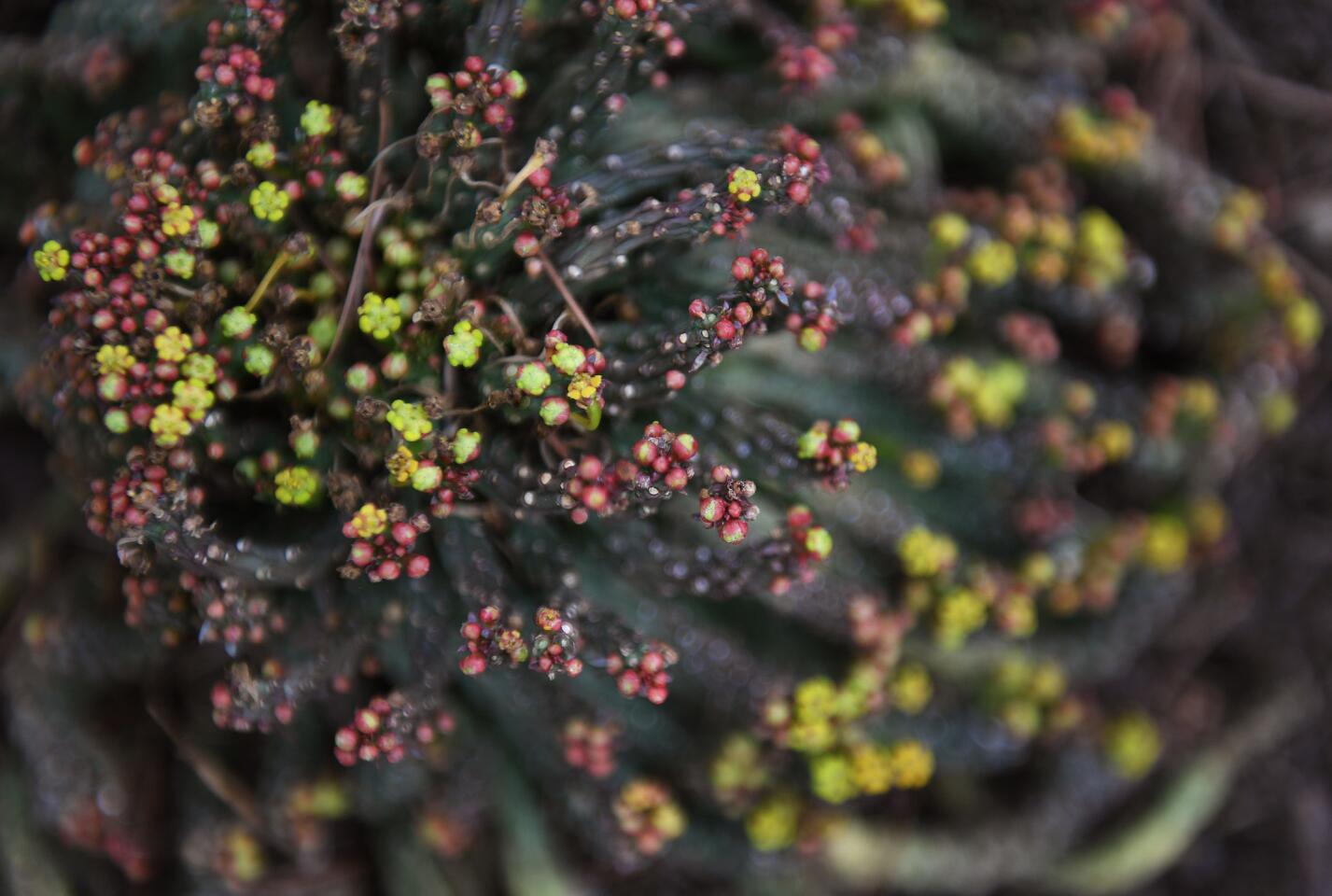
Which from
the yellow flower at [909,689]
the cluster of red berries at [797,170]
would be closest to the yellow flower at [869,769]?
the yellow flower at [909,689]

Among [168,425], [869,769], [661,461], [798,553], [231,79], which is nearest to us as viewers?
[661,461]

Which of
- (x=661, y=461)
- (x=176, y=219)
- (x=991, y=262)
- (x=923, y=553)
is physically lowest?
(x=923, y=553)

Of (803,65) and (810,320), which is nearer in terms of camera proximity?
(810,320)

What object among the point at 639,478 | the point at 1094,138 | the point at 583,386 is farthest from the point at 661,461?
the point at 1094,138

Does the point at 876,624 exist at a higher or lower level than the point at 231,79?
lower

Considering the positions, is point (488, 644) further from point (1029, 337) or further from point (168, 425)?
point (1029, 337)

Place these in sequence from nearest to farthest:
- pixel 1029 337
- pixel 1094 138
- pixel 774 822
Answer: pixel 774 822, pixel 1029 337, pixel 1094 138
